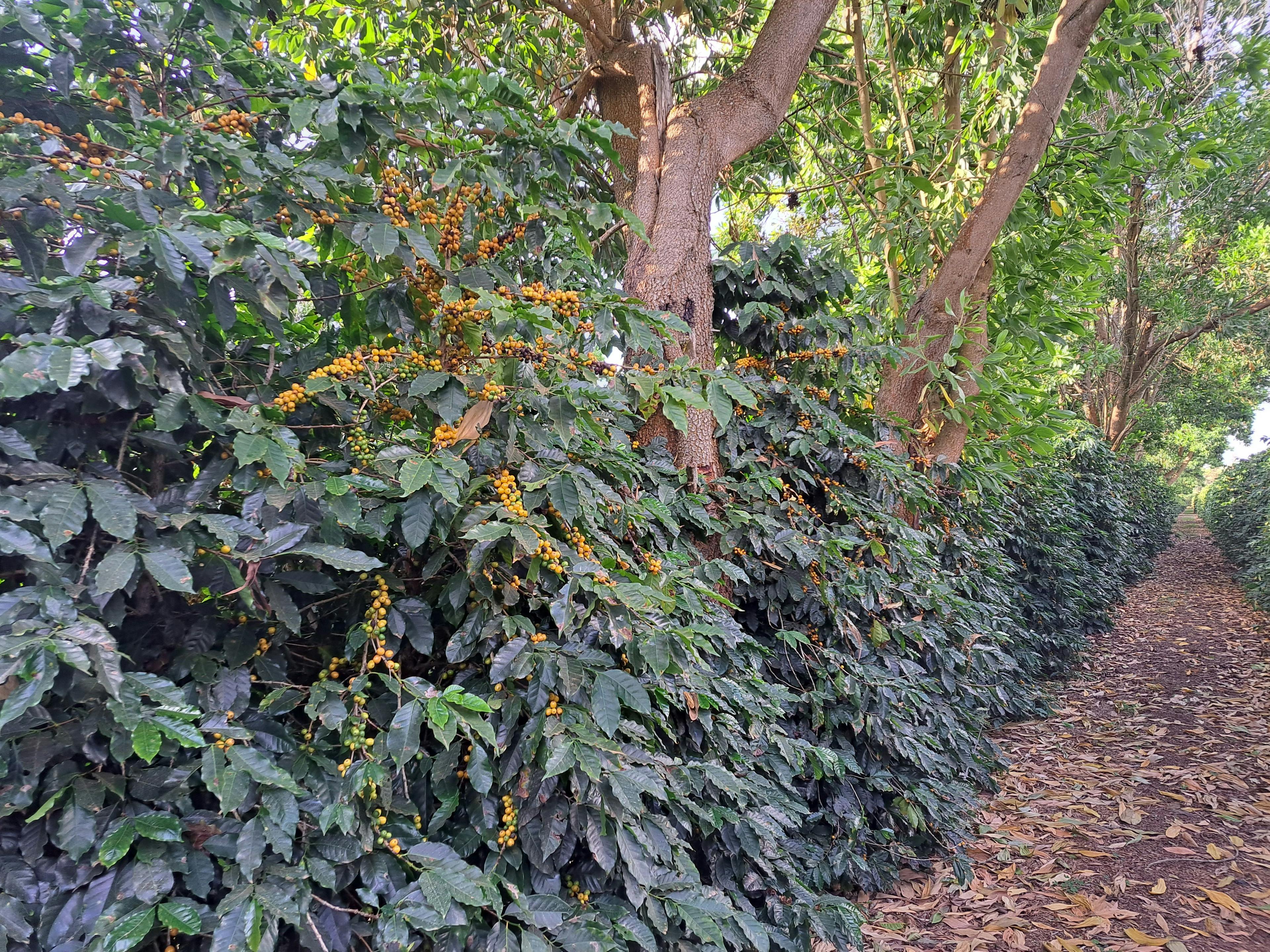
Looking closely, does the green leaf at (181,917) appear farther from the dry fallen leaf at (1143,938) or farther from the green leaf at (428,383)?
the dry fallen leaf at (1143,938)

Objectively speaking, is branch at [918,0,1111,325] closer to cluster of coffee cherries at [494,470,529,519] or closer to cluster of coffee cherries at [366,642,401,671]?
cluster of coffee cherries at [494,470,529,519]

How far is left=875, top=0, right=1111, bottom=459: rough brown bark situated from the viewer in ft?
11.1

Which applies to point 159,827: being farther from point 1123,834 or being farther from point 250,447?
point 1123,834

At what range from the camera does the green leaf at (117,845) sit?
1.04 meters

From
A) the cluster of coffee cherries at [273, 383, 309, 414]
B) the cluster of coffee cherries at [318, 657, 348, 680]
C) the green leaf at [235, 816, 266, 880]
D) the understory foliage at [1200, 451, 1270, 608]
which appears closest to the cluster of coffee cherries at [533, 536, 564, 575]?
the cluster of coffee cherries at [318, 657, 348, 680]

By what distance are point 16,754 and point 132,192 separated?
3.10ft

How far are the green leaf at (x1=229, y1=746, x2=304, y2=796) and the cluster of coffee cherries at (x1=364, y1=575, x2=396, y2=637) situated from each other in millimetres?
244

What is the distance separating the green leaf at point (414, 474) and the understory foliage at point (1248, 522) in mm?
9079

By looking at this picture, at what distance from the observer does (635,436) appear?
101 inches

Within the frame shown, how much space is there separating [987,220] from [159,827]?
4.06 meters

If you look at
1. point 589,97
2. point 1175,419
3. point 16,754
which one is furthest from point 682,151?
point 1175,419

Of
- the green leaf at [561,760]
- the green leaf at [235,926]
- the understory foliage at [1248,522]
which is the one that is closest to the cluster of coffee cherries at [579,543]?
the green leaf at [561,760]

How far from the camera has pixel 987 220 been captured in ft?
11.7

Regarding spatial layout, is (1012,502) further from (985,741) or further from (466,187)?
(466,187)
